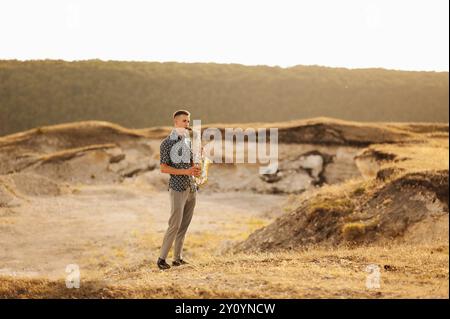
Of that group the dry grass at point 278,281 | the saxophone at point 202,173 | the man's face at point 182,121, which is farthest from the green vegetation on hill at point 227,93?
the dry grass at point 278,281

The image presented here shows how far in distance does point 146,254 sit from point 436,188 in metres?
5.65

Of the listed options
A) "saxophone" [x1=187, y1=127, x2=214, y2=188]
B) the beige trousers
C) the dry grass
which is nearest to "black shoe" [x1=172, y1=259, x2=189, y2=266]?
the beige trousers

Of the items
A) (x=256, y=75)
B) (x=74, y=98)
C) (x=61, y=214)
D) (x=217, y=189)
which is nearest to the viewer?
(x=61, y=214)

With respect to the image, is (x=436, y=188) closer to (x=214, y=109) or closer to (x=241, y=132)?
(x=241, y=132)

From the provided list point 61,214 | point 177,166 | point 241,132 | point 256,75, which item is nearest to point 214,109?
point 256,75

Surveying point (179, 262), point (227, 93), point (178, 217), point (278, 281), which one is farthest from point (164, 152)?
point (227, 93)

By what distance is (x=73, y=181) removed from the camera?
2444 centimetres

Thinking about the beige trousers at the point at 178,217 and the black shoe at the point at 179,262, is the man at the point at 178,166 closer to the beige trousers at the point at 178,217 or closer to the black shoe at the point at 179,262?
the beige trousers at the point at 178,217

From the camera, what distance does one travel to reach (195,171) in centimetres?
702

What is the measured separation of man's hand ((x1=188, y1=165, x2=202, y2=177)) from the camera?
6973 millimetres

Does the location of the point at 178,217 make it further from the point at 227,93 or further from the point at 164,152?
the point at 227,93

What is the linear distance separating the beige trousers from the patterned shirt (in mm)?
100

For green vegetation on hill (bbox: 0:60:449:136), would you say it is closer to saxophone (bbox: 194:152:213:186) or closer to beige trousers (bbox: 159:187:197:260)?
beige trousers (bbox: 159:187:197:260)

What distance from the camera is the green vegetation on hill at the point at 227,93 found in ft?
185
